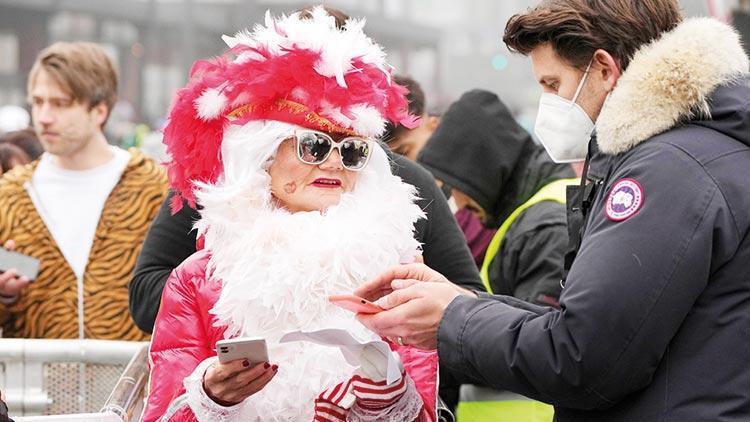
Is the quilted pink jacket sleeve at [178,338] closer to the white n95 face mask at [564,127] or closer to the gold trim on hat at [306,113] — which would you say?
the gold trim on hat at [306,113]

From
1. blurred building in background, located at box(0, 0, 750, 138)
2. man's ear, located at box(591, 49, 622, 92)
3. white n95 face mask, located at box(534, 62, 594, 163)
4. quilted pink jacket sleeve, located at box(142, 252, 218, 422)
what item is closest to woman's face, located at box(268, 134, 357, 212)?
quilted pink jacket sleeve, located at box(142, 252, 218, 422)

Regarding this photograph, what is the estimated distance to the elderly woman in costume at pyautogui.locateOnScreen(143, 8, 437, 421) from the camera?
2.65 m

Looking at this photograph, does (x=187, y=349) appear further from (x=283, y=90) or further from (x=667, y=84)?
(x=667, y=84)

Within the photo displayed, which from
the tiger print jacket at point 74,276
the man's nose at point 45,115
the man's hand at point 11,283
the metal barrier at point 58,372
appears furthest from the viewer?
the man's nose at point 45,115

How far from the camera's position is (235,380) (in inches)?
98.7

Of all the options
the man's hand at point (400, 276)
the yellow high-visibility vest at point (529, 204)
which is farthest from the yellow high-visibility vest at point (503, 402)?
the man's hand at point (400, 276)

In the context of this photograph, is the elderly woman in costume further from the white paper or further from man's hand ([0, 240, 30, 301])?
man's hand ([0, 240, 30, 301])

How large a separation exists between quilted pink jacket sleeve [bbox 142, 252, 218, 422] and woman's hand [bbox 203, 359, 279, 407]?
169mm

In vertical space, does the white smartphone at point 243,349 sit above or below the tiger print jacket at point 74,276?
above

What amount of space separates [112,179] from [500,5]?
970 cm

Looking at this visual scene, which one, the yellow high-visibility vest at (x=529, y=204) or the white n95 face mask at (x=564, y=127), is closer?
the white n95 face mask at (x=564, y=127)

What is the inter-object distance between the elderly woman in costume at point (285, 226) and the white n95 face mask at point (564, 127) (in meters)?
0.43

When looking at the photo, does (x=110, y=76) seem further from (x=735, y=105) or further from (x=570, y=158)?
(x=735, y=105)

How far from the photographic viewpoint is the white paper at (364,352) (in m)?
2.40
